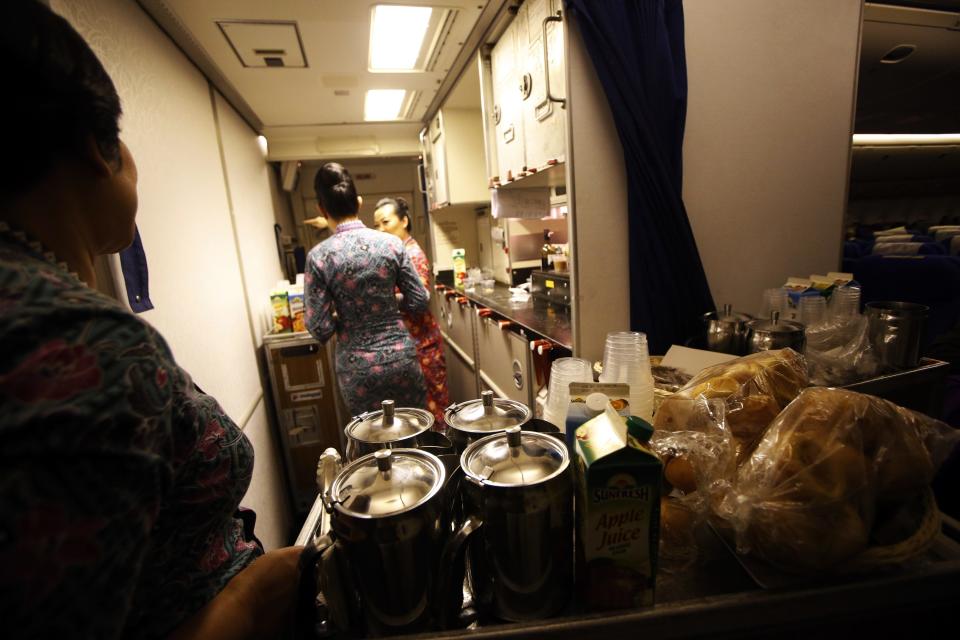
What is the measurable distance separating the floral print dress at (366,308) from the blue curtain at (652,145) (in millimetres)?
1069

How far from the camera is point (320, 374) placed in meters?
2.63

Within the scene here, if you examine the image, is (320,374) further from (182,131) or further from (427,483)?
(427,483)

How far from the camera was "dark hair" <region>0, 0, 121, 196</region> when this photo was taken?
434 mm

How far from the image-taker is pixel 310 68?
8.24 ft

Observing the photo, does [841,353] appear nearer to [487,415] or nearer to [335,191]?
[487,415]

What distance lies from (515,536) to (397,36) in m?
2.51

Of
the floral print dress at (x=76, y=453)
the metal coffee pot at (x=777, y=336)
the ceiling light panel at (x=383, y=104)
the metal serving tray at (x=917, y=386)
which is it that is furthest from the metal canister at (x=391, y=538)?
the ceiling light panel at (x=383, y=104)

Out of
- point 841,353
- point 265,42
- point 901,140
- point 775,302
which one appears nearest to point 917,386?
point 841,353

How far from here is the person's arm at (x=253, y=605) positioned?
21.0 inches

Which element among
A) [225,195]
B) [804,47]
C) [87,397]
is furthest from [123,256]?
[804,47]

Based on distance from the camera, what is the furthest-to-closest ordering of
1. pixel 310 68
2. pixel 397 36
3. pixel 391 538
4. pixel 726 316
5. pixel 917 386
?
pixel 310 68, pixel 397 36, pixel 726 316, pixel 917 386, pixel 391 538

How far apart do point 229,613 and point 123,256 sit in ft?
3.47

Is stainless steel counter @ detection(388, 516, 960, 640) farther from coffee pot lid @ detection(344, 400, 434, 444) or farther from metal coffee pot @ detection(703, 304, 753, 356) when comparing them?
metal coffee pot @ detection(703, 304, 753, 356)

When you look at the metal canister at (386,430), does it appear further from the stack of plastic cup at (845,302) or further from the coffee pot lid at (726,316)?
the stack of plastic cup at (845,302)
